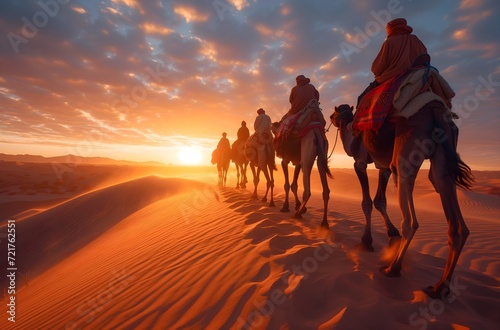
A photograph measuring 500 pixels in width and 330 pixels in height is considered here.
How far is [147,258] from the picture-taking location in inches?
190

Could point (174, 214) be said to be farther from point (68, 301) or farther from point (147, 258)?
point (68, 301)

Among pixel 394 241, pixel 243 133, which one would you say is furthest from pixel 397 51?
pixel 243 133

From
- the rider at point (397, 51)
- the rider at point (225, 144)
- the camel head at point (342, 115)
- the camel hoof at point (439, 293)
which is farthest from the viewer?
the rider at point (225, 144)

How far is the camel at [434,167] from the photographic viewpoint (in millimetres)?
2416

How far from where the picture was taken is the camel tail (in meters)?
2.50

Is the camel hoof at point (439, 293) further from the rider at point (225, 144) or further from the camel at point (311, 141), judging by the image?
the rider at point (225, 144)

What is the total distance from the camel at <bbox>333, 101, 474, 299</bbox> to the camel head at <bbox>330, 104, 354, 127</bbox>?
1.56 m

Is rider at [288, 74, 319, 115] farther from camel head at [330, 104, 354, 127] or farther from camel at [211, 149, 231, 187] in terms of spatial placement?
camel at [211, 149, 231, 187]

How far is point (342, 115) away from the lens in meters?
4.65

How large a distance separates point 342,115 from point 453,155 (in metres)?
2.33

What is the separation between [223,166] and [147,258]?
1173cm

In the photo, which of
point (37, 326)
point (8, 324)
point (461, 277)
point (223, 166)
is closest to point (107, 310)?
point (37, 326)

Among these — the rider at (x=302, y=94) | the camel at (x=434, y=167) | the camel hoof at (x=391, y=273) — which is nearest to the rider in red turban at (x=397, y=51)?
the camel at (x=434, y=167)

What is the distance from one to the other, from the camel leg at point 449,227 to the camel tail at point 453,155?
2.1 inches
